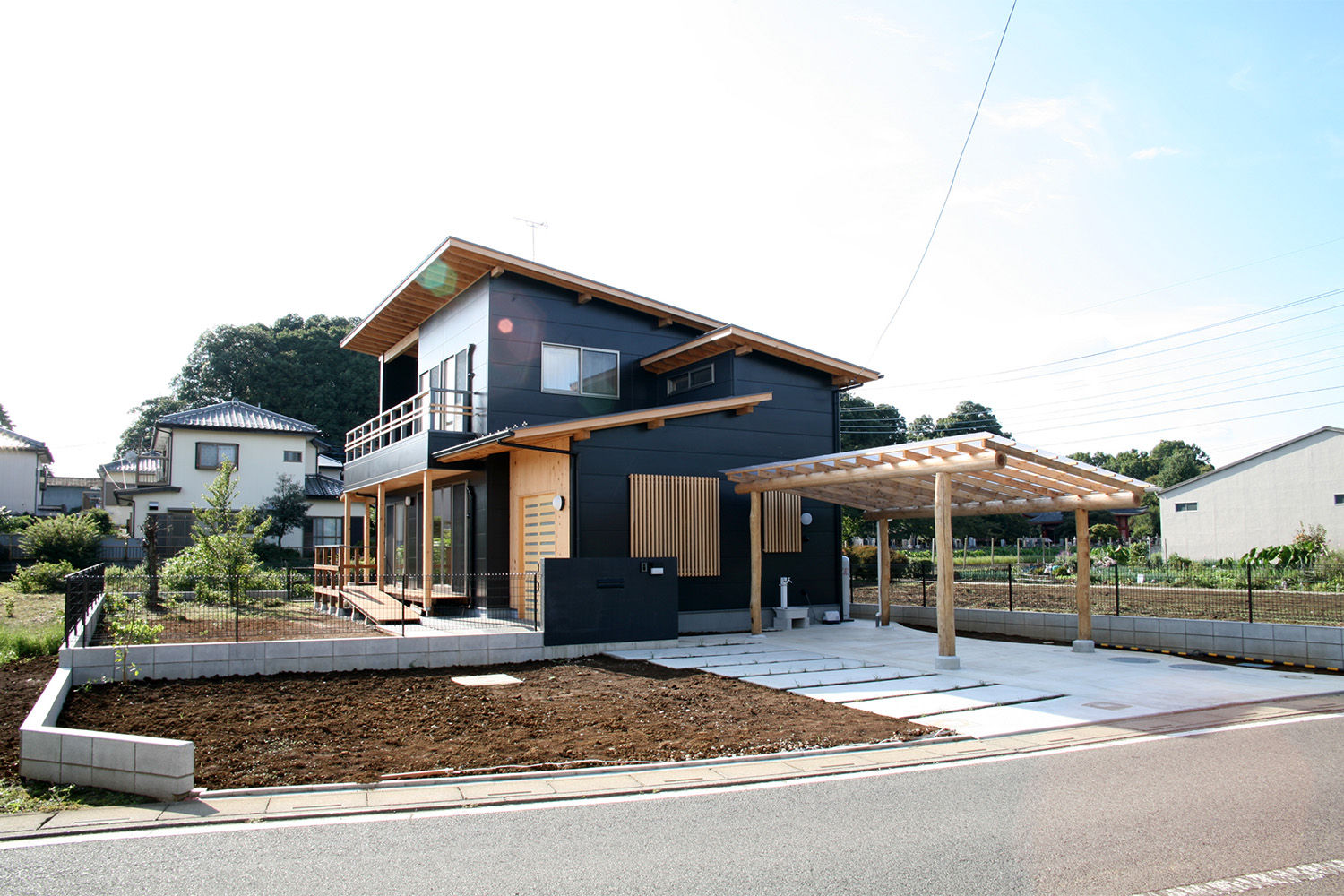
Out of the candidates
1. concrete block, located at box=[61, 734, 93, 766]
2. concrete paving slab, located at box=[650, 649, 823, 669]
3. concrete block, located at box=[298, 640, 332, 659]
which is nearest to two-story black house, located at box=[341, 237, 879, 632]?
concrete paving slab, located at box=[650, 649, 823, 669]

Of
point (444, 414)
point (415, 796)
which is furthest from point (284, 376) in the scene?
point (415, 796)

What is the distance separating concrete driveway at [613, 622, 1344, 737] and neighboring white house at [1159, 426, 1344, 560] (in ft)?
75.1

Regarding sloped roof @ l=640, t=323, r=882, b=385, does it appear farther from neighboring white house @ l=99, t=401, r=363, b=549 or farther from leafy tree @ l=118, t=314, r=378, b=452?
leafy tree @ l=118, t=314, r=378, b=452

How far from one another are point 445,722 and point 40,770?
131 inches

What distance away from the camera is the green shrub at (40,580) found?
2195cm

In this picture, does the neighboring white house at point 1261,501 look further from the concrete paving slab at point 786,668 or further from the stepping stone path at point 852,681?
the stepping stone path at point 852,681

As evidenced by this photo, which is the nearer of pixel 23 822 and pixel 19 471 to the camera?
pixel 23 822

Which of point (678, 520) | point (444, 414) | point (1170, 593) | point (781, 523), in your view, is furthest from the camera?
point (1170, 593)

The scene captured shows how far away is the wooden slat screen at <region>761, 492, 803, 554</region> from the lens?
692 inches

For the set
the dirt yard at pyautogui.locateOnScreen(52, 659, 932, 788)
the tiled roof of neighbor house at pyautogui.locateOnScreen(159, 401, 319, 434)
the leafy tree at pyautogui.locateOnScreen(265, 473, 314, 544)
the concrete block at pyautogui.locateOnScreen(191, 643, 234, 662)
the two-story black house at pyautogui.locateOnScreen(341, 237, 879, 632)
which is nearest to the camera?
the dirt yard at pyautogui.locateOnScreen(52, 659, 932, 788)

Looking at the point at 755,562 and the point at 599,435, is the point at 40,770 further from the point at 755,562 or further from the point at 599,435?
the point at 755,562

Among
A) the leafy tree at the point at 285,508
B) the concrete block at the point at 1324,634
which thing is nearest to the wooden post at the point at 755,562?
the concrete block at the point at 1324,634

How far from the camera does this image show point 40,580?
22.2 meters

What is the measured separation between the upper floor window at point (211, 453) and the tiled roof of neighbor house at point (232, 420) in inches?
31.9
